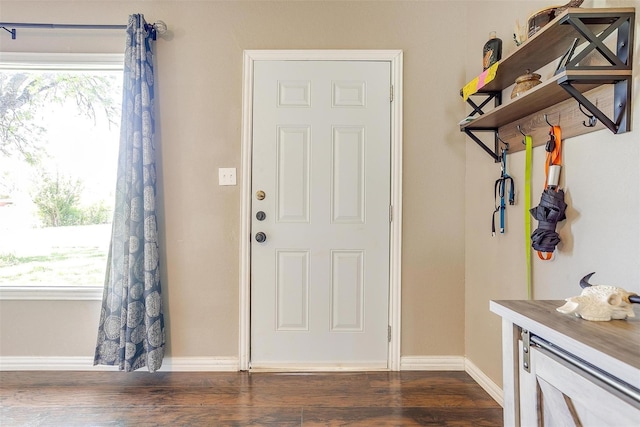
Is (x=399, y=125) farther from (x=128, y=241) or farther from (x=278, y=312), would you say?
(x=128, y=241)

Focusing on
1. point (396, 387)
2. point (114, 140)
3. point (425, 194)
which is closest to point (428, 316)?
point (396, 387)

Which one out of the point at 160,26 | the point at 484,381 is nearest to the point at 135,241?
the point at 160,26

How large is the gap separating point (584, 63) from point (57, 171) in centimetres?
286

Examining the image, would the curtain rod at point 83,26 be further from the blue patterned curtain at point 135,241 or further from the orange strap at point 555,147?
the orange strap at point 555,147

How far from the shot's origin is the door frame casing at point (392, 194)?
2.12 metres

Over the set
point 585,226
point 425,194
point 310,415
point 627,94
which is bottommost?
point 310,415

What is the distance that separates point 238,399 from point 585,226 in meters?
1.81

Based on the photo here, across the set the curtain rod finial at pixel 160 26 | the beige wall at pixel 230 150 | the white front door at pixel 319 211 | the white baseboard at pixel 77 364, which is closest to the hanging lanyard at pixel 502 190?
the beige wall at pixel 230 150

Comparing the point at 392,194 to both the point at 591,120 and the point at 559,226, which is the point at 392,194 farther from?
the point at 591,120

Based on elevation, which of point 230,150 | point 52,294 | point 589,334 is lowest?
point 52,294

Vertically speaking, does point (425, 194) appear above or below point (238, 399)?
above

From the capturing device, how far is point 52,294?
6.98 ft

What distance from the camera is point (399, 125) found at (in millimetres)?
2127

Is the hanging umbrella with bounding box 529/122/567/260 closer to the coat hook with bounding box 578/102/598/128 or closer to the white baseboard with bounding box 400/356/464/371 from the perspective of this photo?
the coat hook with bounding box 578/102/598/128
